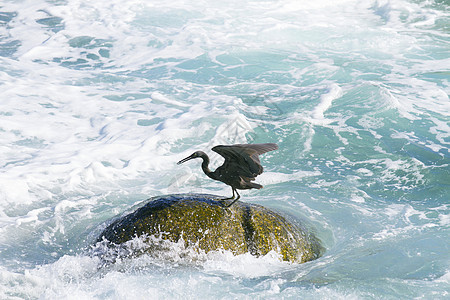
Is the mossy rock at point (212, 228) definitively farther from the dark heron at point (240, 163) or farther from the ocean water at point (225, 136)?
the dark heron at point (240, 163)

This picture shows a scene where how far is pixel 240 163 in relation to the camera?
4473 millimetres

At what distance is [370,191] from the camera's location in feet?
22.6

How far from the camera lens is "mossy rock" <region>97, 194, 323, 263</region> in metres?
4.64

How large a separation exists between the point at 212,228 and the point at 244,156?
33.5 inches

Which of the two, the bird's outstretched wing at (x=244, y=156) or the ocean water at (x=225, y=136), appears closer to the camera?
the bird's outstretched wing at (x=244, y=156)

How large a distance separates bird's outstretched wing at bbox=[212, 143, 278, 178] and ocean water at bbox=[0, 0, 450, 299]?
0.89 metres

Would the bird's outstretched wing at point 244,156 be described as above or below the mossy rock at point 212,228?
above

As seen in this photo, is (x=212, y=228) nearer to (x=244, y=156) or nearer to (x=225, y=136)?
(x=244, y=156)

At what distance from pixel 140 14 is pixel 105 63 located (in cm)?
561

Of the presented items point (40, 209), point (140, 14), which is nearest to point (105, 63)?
point (140, 14)

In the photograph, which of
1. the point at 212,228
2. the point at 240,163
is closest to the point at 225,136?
A: the point at 212,228

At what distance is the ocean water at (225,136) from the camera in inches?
178

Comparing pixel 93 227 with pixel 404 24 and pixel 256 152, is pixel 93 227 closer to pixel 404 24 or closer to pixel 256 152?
pixel 256 152

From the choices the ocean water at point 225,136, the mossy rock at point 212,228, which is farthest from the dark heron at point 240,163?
the ocean water at point 225,136
